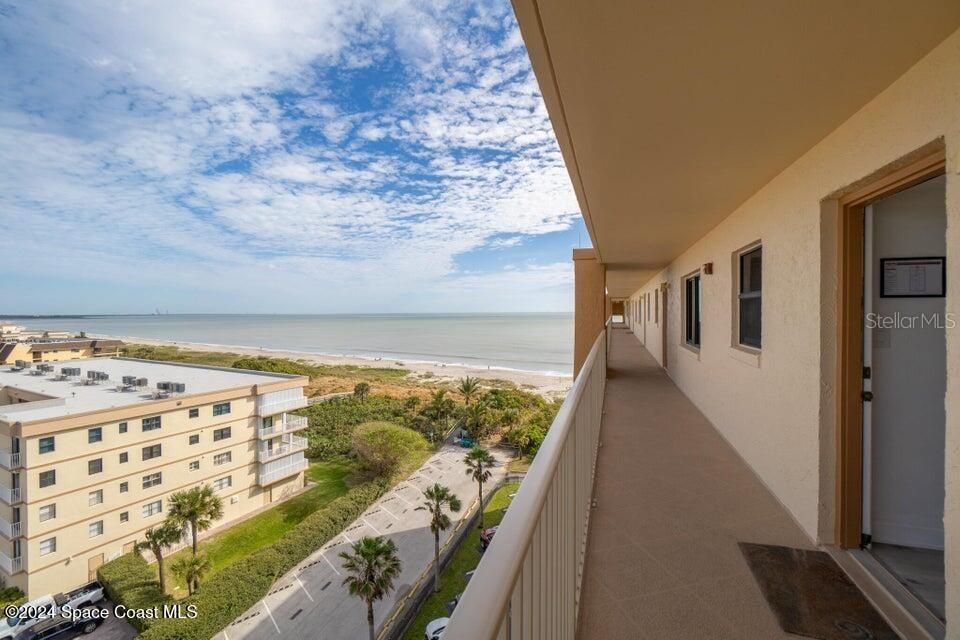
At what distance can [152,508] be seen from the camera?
1591 centimetres

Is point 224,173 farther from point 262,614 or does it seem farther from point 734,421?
point 734,421

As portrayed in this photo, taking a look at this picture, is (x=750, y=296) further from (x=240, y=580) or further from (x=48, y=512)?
(x=48, y=512)

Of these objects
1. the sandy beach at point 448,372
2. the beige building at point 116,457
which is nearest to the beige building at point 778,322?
the beige building at point 116,457

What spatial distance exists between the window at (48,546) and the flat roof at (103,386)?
13.7 feet

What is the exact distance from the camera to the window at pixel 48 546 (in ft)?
43.8

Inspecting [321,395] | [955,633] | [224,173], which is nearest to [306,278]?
[224,173]

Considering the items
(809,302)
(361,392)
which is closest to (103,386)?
(361,392)

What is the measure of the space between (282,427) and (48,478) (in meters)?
7.70

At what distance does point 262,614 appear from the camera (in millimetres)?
11289

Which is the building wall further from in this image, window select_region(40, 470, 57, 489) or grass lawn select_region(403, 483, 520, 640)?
window select_region(40, 470, 57, 489)

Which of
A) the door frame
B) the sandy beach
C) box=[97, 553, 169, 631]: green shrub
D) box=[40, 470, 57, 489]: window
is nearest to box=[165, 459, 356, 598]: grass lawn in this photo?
box=[97, 553, 169, 631]: green shrub

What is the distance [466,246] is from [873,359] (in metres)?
72.3

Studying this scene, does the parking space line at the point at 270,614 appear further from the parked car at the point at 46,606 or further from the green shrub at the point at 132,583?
the parked car at the point at 46,606

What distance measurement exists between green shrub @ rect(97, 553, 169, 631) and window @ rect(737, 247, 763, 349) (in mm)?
16806
